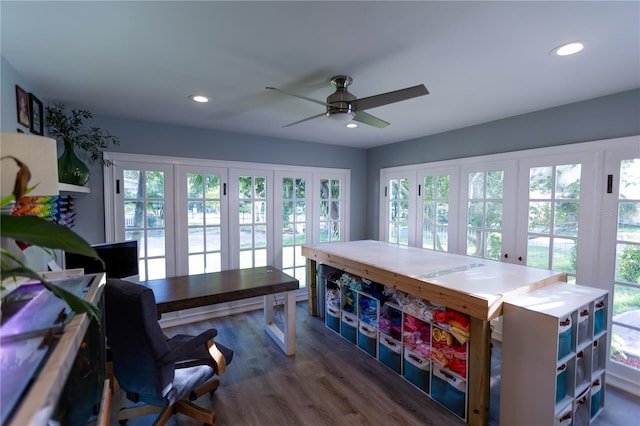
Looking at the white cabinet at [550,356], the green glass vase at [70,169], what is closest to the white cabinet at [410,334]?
the white cabinet at [550,356]

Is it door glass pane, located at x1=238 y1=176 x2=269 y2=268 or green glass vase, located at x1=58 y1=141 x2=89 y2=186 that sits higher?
green glass vase, located at x1=58 y1=141 x2=89 y2=186

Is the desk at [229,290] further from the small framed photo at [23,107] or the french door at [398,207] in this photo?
the french door at [398,207]

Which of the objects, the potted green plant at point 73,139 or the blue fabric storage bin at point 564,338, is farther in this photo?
the potted green plant at point 73,139

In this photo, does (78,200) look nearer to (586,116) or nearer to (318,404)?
(318,404)

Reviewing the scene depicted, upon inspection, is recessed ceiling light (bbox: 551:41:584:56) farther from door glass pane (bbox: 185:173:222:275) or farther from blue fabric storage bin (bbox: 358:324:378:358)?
door glass pane (bbox: 185:173:222:275)

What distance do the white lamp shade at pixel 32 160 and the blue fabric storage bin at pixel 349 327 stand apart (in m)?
2.64

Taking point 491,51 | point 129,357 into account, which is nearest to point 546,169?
point 491,51

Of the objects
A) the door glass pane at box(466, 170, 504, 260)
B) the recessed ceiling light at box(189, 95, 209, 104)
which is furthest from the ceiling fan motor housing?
the door glass pane at box(466, 170, 504, 260)

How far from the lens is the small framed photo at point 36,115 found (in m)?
2.25

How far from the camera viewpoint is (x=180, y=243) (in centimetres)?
357

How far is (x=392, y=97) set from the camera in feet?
5.97

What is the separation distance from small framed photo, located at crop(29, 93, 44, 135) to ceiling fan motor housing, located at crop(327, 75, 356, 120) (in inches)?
87.7

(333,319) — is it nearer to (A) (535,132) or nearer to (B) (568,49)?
(A) (535,132)

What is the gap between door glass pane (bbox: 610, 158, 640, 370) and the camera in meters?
2.39
